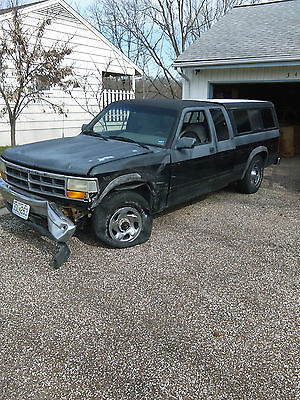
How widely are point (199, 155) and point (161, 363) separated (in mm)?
3374

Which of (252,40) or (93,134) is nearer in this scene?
(93,134)

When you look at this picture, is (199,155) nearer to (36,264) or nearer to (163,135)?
(163,135)

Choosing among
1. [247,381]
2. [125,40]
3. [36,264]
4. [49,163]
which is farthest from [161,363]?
[125,40]

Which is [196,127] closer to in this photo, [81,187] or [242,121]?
[242,121]

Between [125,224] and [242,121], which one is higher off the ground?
[242,121]

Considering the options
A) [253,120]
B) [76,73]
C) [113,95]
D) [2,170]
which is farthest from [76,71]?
[2,170]

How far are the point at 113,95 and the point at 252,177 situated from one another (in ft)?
25.3

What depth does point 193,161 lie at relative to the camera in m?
5.22

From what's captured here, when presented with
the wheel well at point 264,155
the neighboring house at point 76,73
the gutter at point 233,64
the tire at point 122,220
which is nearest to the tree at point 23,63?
the neighboring house at point 76,73

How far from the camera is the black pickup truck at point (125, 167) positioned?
3963 mm

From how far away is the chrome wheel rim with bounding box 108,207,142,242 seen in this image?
4.34m

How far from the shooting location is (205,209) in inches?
245

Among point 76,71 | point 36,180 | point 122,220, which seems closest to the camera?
point 36,180

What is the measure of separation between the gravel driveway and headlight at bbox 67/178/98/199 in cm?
84
